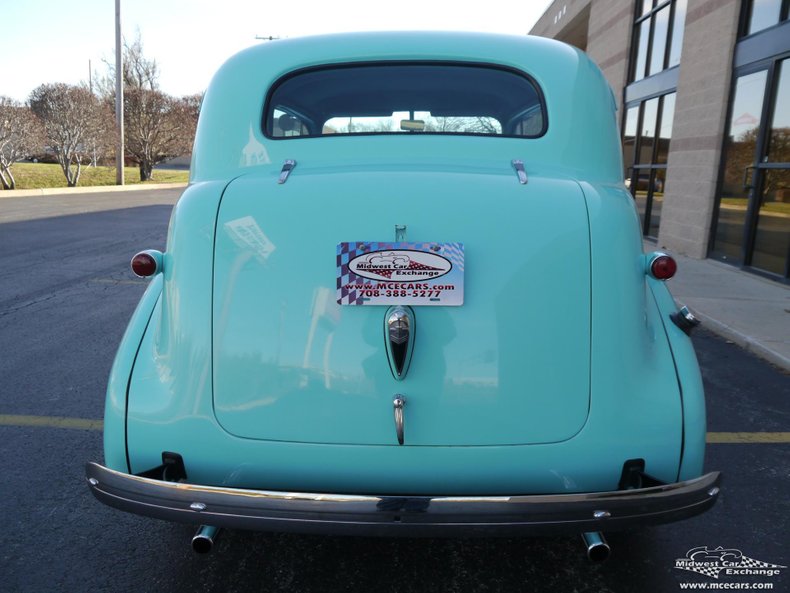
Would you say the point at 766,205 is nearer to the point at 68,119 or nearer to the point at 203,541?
the point at 203,541

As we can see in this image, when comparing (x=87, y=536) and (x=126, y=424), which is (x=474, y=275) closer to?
(x=126, y=424)

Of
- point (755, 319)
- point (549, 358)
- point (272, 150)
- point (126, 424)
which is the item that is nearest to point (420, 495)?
point (549, 358)

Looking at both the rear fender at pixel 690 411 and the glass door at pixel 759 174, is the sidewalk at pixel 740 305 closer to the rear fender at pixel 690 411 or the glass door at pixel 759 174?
the glass door at pixel 759 174

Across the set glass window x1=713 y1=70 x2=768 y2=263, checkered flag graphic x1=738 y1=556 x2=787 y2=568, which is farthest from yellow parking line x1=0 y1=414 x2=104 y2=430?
glass window x1=713 y1=70 x2=768 y2=263

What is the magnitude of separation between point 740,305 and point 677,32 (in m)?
6.41

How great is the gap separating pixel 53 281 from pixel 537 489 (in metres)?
7.00

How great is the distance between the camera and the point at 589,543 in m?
1.90

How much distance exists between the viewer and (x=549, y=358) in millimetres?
1866

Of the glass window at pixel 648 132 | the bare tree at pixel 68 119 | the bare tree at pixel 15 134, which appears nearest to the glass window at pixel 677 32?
the glass window at pixel 648 132

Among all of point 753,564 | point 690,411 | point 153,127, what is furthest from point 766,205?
point 153,127

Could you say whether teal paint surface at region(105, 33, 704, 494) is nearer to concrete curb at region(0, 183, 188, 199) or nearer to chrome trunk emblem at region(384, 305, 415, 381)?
chrome trunk emblem at region(384, 305, 415, 381)

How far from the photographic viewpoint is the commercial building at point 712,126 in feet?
26.1

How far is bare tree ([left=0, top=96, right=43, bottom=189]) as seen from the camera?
68.5 ft

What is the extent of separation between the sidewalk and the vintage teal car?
3576 mm
